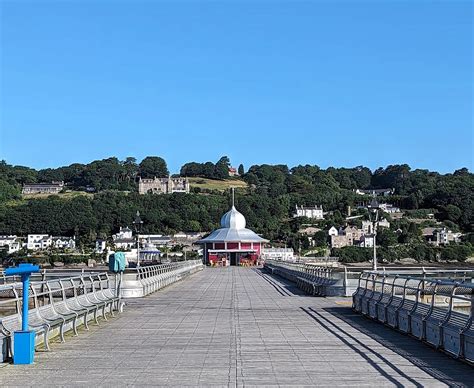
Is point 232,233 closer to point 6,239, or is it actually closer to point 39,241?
point 39,241

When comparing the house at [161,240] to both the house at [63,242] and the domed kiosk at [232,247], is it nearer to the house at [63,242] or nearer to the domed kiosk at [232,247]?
the house at [63,242]

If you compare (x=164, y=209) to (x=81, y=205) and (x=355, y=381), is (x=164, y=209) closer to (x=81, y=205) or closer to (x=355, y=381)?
(x=81, y=205)

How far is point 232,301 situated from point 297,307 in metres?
4.17

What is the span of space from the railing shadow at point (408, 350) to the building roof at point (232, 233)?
263ft

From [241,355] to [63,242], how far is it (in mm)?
167047

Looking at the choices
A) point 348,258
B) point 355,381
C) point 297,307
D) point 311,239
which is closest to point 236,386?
point 355,381

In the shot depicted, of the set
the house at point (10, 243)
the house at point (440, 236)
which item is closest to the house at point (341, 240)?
the house at point (440, 236)

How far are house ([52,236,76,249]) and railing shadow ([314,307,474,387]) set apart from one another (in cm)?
14722

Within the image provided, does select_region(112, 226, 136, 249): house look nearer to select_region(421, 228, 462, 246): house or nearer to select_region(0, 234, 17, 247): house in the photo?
select_region(0, 234, 17, 247): house

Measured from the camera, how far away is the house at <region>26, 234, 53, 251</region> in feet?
550

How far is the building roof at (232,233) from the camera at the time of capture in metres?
103

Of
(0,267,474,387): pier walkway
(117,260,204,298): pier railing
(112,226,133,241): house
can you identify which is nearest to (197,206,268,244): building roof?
(117,260,204,298): pier railing

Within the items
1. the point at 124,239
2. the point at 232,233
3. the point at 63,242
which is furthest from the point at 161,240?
the point at 232,233

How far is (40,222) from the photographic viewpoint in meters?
186
